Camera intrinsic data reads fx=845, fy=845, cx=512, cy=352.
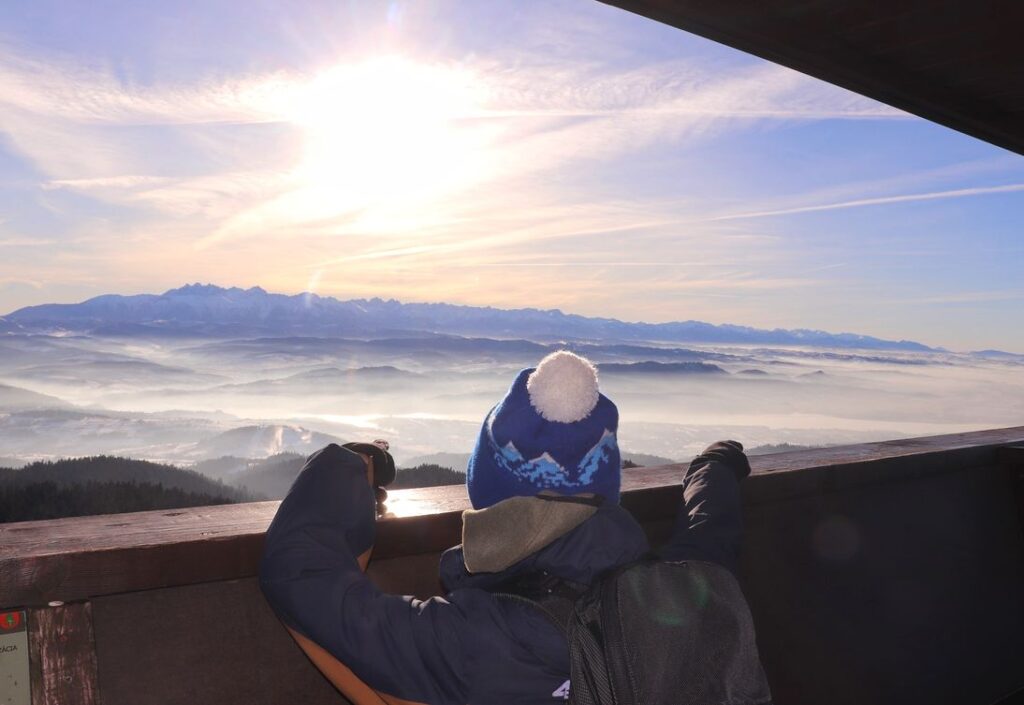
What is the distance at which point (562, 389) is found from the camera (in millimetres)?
1533

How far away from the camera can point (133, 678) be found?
64.6 inches

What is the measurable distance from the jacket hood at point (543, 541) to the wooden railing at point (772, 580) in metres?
0.48

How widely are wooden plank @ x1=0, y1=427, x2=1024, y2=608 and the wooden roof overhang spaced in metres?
1.91

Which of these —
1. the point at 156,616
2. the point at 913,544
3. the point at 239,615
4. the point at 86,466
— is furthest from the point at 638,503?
the point at 913,544

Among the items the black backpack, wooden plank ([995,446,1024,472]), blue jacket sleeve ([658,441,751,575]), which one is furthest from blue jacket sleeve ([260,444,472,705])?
wooden plank ([995,446,1024,472])

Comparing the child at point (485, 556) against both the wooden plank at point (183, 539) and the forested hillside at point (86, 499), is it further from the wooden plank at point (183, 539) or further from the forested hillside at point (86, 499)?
the forested hillside at point (86, 499)

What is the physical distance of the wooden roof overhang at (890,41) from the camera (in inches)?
139

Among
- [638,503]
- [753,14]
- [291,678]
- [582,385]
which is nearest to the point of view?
[582,385]

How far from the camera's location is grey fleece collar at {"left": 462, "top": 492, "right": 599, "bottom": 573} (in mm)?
1488

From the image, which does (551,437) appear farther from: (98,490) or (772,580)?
(772,580)

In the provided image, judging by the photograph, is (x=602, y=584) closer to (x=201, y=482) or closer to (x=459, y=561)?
(x=459, y=561)

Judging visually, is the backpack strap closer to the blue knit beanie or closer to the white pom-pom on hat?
the blue knit beanie

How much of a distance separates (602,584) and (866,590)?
2.33 meters

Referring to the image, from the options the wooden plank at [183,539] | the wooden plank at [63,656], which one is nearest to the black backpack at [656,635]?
the wooden plank at [183,539]
